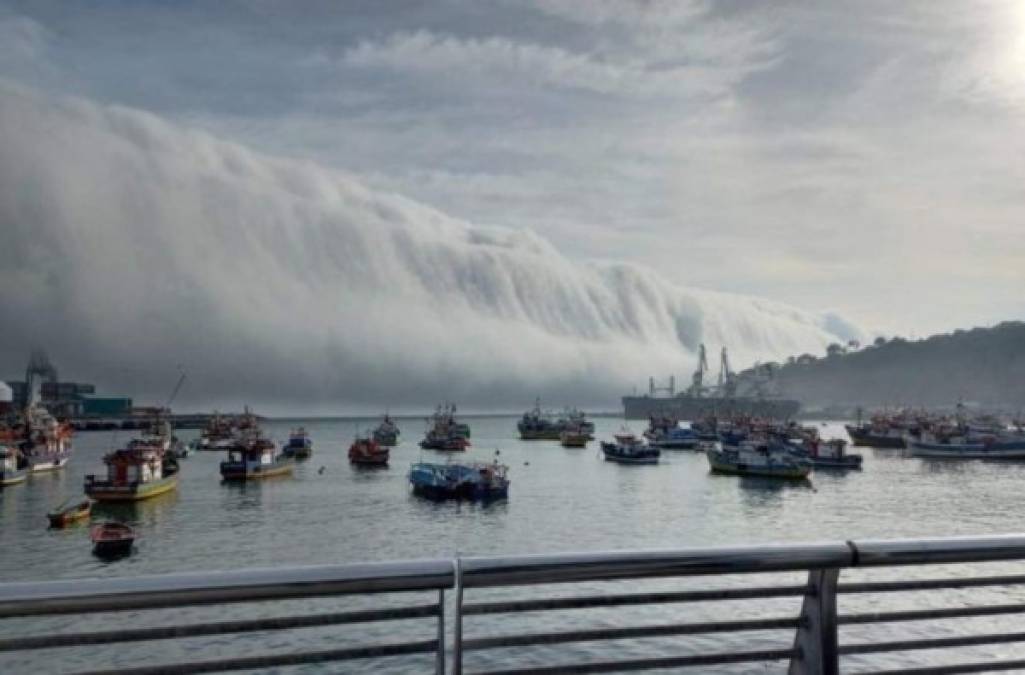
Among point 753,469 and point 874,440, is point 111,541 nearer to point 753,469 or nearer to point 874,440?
point 753,469

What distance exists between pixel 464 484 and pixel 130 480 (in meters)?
20.3

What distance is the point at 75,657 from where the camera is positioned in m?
20.2

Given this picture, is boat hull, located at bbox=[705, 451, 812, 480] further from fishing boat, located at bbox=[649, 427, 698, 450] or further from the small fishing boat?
the small fishing boat

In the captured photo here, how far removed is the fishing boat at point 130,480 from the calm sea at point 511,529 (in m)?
1.16

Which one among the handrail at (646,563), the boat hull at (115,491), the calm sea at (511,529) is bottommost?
the calm sea at (511,529)

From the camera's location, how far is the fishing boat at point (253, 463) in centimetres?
6931

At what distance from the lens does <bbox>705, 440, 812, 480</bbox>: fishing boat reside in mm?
69938

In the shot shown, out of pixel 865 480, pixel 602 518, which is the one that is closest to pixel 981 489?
pixel 865 480

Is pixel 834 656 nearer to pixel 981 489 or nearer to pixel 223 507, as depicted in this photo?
pixel 223 507

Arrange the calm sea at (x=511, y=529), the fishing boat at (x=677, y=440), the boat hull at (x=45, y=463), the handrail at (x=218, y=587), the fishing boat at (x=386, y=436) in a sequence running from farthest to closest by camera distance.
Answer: the fishing boat at (x=386, y=436), the fishing boat at (x=677, y=440), the boat hull at (x=45, y=463), the calm sea at (x=511, y=529), the handrail at (x=218, y=587)

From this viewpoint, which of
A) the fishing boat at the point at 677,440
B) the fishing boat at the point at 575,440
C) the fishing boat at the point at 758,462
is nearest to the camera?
the fishing boat at the point at 758,462

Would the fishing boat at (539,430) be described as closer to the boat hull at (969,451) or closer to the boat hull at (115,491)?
the boat hull at (969,451)

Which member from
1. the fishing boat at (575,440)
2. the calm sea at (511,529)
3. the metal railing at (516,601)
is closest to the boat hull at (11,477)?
the calm sea at (511,529)

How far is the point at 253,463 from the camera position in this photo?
233ft
